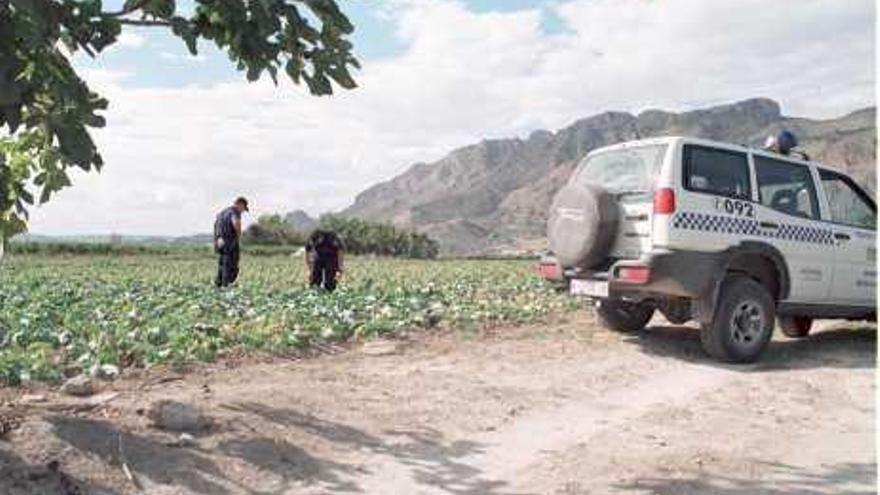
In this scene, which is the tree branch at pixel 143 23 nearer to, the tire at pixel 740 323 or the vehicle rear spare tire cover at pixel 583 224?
the vehicle rear spare tire cover at pixel 583 224

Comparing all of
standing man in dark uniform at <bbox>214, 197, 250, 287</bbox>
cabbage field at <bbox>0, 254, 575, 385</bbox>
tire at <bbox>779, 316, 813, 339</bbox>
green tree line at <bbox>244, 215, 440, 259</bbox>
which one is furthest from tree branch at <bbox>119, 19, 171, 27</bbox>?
green tree line at <bbox>244, 215, 440, 259</bbox>

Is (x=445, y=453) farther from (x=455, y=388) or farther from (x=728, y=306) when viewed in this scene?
(x=728, y=306)

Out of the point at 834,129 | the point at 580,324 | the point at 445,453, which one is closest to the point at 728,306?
the point at 580,324

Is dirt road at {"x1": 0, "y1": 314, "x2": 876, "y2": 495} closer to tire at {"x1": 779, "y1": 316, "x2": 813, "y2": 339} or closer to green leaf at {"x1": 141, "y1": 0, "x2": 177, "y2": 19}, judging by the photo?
tire at {"x1": 779, "y1": 316, "x2": 813, "y2": 339}

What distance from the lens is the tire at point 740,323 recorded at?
10.3 m

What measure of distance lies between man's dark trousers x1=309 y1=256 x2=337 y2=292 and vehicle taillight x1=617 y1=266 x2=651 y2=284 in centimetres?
896

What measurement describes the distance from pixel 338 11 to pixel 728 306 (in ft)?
21.0

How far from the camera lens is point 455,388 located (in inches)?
341

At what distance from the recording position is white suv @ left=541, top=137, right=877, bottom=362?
994 cm

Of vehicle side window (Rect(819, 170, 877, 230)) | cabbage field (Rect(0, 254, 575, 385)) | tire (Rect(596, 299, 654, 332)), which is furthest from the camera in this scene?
tire (Rect(596, 299, 654, 332))

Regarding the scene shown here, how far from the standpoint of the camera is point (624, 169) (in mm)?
A: 10562

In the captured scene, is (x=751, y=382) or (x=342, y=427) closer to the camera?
(x=342, y=427)

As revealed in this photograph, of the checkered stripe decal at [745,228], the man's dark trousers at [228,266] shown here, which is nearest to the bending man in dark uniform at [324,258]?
the man's dark trousers at [228,266]

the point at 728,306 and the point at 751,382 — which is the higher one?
the point at 728,306
